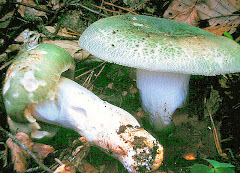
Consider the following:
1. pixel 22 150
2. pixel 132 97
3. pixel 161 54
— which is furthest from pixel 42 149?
pixel 161 54

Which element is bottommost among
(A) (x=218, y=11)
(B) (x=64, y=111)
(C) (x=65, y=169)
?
(C) (x=65, y=169)

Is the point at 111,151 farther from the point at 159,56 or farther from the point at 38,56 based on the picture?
the point at 38,56

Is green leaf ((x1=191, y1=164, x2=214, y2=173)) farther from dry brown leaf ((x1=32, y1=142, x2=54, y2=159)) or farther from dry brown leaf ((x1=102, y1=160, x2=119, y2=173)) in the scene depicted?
dry brown leaf ((x1=32, y1=142, x2=54, y2=159))

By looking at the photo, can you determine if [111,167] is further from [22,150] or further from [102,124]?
[22,150]

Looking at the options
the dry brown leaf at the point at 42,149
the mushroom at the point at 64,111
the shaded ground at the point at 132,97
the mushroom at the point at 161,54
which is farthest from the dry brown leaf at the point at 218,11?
the dry brown leaf at the point at 42,149

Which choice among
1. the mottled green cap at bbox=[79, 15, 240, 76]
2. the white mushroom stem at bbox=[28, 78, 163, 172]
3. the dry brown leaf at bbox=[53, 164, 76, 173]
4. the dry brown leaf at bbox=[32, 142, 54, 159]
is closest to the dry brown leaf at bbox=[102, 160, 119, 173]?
the white mushroom stem at bbox=[28, 78, 163, 172]

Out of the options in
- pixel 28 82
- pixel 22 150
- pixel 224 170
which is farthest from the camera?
pixel 22 150

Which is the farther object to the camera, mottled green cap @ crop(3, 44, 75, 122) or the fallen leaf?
the fallen leaf

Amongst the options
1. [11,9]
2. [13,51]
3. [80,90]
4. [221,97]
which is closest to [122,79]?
[80,90]
